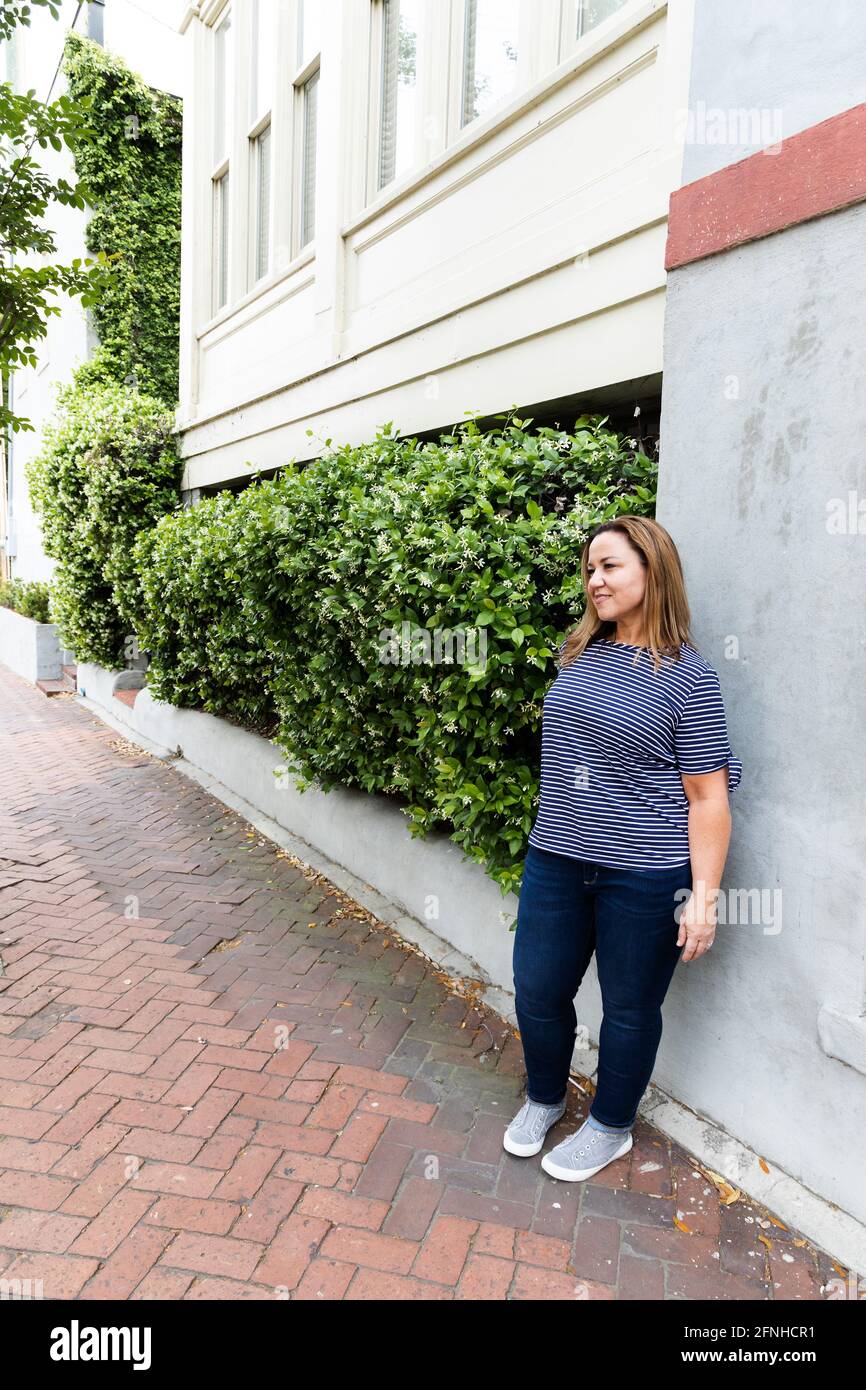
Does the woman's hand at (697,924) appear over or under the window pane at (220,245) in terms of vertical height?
under

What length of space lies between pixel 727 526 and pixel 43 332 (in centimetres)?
364

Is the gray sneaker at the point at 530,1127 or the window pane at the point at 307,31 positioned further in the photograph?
the window pane at the point at 307,31

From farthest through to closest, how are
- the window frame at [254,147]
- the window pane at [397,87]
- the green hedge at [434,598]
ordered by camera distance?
the window frame at [254,147] < the window pane at [397,87] < the green hedge at [434,598]

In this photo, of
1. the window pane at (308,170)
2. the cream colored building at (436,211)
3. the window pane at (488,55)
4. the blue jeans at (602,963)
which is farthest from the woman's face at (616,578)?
the window pane at (308,170)

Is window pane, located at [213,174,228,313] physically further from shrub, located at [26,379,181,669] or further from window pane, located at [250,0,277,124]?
shrub, located at [26,379,181,669]

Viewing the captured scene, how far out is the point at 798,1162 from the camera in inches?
103

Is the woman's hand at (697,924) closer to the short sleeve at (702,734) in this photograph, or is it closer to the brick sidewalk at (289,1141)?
the short sleeve at (702,734)

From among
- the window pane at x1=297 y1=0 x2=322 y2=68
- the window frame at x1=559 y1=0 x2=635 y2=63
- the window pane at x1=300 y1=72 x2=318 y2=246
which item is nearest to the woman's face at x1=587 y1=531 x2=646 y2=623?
the window frame at x1=559 y1=0 x2=635 y2=63

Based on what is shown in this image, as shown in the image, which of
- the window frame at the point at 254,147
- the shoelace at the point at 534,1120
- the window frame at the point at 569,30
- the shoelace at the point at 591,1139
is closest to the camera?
the shoelace at the point at 591,1139

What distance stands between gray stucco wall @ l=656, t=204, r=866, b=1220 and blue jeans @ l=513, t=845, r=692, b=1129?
0.31 metres

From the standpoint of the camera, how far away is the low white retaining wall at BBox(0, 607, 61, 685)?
43.2ft

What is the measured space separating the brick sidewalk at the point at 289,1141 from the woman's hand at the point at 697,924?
0.85 meters

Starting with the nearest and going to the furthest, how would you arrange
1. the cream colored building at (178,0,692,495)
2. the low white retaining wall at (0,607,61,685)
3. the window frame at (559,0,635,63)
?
the cream colored building at (178,0,692,495) < the window frame at (559,0,635,63) < the low white retaining wall at (0,607,61,685)

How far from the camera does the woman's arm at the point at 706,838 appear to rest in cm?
252
